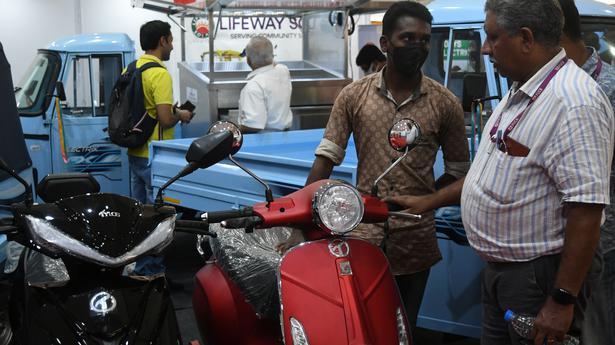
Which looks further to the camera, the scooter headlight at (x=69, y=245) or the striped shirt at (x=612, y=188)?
the striped shirt at (x=612, y=188)

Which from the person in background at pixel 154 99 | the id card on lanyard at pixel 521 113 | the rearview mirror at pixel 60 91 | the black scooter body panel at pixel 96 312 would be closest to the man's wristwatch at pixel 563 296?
the id card on lanyard at pixel 521 113

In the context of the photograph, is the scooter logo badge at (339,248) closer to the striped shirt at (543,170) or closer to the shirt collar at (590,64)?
the striped shirt at (543,170)

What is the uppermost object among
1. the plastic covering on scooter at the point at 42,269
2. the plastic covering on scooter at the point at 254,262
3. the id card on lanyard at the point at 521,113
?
the id card on lanyard at the point at 521,113

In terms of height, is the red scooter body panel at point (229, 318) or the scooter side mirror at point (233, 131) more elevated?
the scooter side mirror at point (233, 131)

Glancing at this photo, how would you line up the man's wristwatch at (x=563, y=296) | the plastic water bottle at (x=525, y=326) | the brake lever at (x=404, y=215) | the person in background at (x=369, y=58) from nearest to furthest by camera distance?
the man's wristwatch at (x=563, y=296)
the plastic water bottle at (x=525, y=326)
the brake lever at (x=404, y=215)
the person in background at (x=369, y=58)

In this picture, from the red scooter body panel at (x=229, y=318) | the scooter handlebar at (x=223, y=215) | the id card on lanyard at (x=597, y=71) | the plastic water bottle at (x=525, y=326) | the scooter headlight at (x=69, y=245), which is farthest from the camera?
the red scooter body panel at (x=229, y=318)

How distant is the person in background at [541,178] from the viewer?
1.98 metres

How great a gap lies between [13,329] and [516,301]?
1.37 m

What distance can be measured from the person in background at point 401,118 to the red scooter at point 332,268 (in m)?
0.38

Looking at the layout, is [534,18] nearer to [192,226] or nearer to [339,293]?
[339,293]

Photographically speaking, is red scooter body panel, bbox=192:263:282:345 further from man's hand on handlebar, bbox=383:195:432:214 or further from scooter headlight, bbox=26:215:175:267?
scooter headlight, bbox=26:215:175:267

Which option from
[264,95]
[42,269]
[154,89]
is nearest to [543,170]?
[42,269]

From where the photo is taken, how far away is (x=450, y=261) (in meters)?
3.67

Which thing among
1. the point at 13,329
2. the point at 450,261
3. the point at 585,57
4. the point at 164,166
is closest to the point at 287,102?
the point at 164,166
